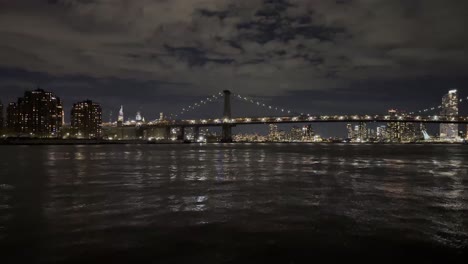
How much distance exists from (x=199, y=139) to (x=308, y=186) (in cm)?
17562

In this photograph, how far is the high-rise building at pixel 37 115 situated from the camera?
167 m

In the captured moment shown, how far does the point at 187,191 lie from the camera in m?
14.5

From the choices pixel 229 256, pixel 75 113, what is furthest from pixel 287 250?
pixel 75 113

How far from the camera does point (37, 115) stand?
6585 inches

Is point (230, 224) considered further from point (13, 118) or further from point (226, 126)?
point (13, 118)

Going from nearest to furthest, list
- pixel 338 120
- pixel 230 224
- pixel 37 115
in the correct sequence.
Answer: pixel 230 224, pixel 338 120, pixel 37 115

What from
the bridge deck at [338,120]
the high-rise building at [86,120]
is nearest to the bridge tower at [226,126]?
the bridge deck at [338,120]

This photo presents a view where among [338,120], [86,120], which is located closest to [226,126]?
[338,120]

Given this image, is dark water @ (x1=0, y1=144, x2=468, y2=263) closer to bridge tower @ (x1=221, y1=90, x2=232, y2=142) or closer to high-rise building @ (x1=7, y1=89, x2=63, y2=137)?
bridge tower @ (x1=221, y1=90, x2=232, y2=142)

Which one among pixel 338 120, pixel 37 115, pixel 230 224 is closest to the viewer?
pixel 230 224

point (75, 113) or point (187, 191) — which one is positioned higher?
point (75, 113)

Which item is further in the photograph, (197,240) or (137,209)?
(137,209)

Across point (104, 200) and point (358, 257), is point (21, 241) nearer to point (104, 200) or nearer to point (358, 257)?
point (104, 200)

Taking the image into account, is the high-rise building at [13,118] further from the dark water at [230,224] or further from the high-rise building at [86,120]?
the dark water at [230,224]
